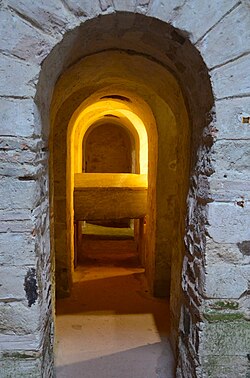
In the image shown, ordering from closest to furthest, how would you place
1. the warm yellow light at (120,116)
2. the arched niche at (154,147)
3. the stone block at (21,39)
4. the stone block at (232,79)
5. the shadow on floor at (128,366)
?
the stone block at (21,39) → the stone block at (232,79) → the shadow on floor at (128,366) → the arched niche at (154,147) → the warm yellow light at (120,116)

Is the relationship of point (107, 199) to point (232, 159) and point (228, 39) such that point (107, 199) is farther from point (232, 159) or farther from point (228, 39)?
point (228, 39)

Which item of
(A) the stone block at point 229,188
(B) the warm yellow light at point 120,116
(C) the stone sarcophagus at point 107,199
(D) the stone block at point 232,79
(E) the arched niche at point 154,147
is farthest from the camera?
(B) the warm yellow light at point 120,116

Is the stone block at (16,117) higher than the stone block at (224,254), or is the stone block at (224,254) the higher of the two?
the stone block at (16,117)

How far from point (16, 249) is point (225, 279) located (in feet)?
4.15

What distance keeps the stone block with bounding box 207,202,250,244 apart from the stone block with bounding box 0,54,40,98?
4.09ft

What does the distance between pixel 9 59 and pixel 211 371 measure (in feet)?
7.32

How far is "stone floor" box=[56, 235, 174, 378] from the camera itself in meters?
2.97

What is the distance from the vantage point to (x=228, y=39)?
177 centimetres

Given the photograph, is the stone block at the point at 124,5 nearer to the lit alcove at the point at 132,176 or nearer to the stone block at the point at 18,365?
the lit alcove at the point at 132,176

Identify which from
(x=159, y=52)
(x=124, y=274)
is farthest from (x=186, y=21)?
(x=124, y=274)

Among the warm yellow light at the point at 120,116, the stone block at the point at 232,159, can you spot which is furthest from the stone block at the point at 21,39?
the warm yellow light at the point at 120,116

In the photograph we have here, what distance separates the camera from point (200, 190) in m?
2.12

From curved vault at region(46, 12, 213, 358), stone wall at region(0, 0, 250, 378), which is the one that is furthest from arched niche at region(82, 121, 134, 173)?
stone wall at region(0, 0, 250, 378)

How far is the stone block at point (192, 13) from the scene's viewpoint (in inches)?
68.4
